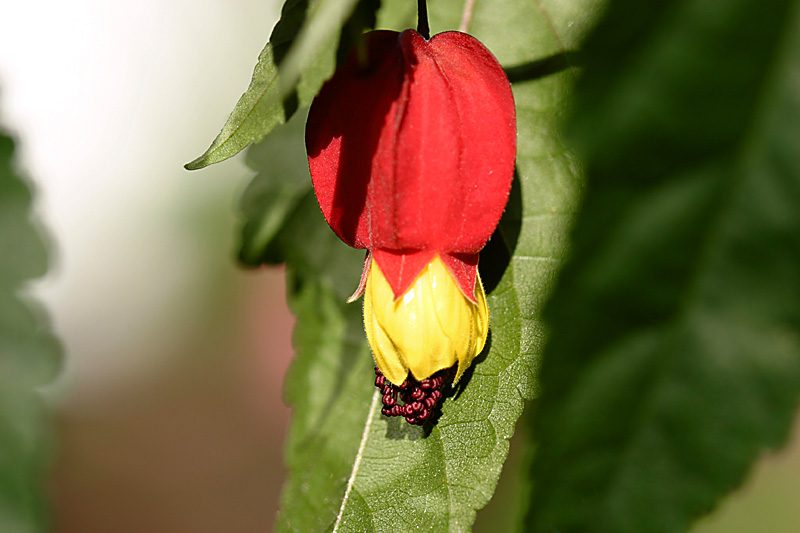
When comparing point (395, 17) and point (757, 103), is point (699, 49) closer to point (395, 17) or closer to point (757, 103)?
point (757, 103)

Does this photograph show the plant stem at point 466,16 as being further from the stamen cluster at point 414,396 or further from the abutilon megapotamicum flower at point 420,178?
the stamen cluster at point 414,396

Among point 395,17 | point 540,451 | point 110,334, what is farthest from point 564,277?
point 110,334

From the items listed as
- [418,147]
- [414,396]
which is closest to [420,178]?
[418,147]

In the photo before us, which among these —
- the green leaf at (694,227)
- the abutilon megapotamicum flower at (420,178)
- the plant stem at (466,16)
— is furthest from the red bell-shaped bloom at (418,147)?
the green leaf at (694,227)

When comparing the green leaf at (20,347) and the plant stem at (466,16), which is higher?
the plant stem at (466,16)

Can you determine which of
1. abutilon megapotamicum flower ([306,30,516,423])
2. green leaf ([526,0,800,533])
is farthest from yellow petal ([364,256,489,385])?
green leaf ([526,0,800,533])

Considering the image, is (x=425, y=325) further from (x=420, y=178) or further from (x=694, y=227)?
(x=694, y=227)
